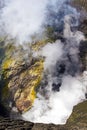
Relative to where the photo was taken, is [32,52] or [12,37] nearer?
[32,52]

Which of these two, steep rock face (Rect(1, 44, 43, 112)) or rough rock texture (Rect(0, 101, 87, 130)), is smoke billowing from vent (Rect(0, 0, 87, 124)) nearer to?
steep rock face (Rect(1, 44, 43, 112))

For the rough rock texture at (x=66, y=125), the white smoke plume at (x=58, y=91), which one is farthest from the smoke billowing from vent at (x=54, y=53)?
the rough rock texture at (x=66, y=125)

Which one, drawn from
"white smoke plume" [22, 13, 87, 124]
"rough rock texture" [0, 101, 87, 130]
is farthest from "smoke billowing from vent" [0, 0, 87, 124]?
"rough rock texture" [0, 101, 87, 130]

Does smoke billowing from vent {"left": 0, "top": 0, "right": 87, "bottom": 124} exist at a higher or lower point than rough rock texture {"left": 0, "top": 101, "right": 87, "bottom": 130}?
higher

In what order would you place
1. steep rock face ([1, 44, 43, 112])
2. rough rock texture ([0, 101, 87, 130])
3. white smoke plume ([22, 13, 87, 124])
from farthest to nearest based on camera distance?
1. steep rock face ([1, 44, 43, 112])
2. white smoke plume ([22, 13, 87, 124])
3. rough rock texture ([0, 101, 87, 130])

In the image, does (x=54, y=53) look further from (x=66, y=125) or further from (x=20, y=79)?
(x=66, y=125)

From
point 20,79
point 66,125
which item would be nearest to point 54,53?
point 20,79

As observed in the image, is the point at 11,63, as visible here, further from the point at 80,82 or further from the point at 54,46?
the point at 80,82

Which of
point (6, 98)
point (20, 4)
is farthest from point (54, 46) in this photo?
point (20, 4)
